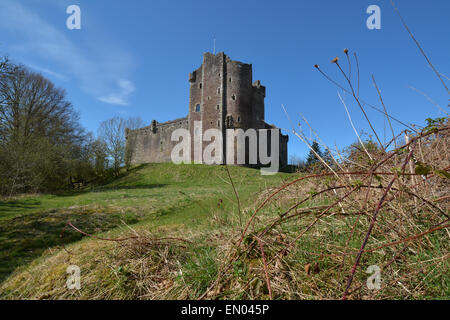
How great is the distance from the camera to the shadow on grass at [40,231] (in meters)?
4.06

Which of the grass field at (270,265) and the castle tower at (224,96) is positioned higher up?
the castle tower at (224,96)

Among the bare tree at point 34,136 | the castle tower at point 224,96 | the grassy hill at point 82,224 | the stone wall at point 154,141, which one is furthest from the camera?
the stone wall at point 154,141

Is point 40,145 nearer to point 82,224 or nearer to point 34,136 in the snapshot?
point 34,136

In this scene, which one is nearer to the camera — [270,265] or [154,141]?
[270,265]

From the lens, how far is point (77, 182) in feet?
88.8

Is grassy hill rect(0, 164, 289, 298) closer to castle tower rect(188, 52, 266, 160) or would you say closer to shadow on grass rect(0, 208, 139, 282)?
shadow on grass rect(0, 208, 139, 282)

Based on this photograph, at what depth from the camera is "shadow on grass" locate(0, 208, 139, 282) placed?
4.06 metres

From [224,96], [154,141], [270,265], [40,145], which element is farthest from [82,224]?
[154,141]

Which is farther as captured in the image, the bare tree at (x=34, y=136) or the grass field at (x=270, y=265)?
Result: the bare tree at (x=34, y=136)

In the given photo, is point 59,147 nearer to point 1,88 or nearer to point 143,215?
point 1,88

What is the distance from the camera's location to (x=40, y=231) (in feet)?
18.0

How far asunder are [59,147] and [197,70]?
22.6m

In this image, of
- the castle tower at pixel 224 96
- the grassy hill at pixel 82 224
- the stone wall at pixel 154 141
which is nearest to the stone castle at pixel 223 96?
the castle tower at pixel 224 96

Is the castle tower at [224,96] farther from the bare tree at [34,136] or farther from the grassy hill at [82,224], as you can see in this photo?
the grassy hill at [82,224]
